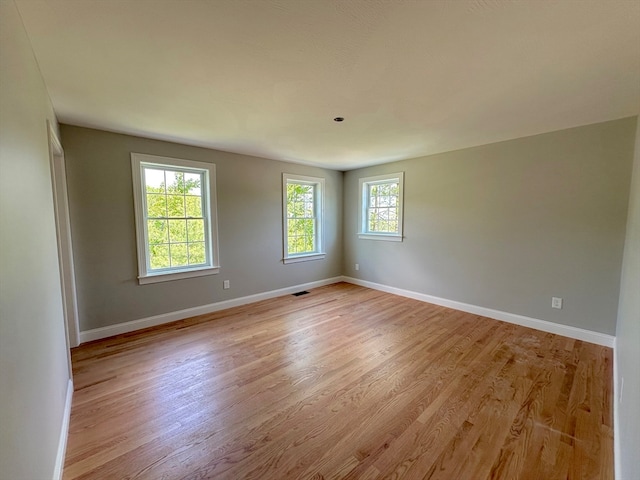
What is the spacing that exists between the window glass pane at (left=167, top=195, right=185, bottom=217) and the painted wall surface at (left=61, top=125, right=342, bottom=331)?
0.43 metres

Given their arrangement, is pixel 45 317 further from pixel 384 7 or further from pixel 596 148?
pixel 596 148

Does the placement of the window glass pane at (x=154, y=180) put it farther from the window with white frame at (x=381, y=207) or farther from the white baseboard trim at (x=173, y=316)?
the window with white frame at (x=381, y=207)

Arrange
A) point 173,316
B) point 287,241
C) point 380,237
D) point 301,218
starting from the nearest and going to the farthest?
point 173,316 < point 287,241 < point 380,237 < point 301,218

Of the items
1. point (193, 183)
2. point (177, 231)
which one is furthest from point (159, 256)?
point (193, 183)

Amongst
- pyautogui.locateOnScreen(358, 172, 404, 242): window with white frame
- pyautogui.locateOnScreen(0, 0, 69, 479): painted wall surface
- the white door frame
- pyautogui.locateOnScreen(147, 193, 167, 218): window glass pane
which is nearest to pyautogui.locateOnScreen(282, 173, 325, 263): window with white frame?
pyautogui.locateOnScreen(358, 172, 404, 242): window with white frame

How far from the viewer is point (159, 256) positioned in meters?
3.56

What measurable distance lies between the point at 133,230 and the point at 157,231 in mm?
271

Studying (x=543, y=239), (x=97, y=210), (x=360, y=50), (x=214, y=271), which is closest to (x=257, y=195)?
(x=214, y=271)

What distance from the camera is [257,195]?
4355 mm

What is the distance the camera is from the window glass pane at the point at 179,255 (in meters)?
3.67

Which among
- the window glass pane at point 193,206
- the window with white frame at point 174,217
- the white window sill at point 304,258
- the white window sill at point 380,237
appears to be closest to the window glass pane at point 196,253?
the window with white frame at point 174,217

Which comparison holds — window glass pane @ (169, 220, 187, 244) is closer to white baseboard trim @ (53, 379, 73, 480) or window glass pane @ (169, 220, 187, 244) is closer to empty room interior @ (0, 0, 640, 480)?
empty room interior @ (0, 0, 640, 480)

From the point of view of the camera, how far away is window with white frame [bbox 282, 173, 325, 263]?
480 cm

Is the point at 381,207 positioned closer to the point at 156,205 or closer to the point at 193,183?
the point at 193,183
